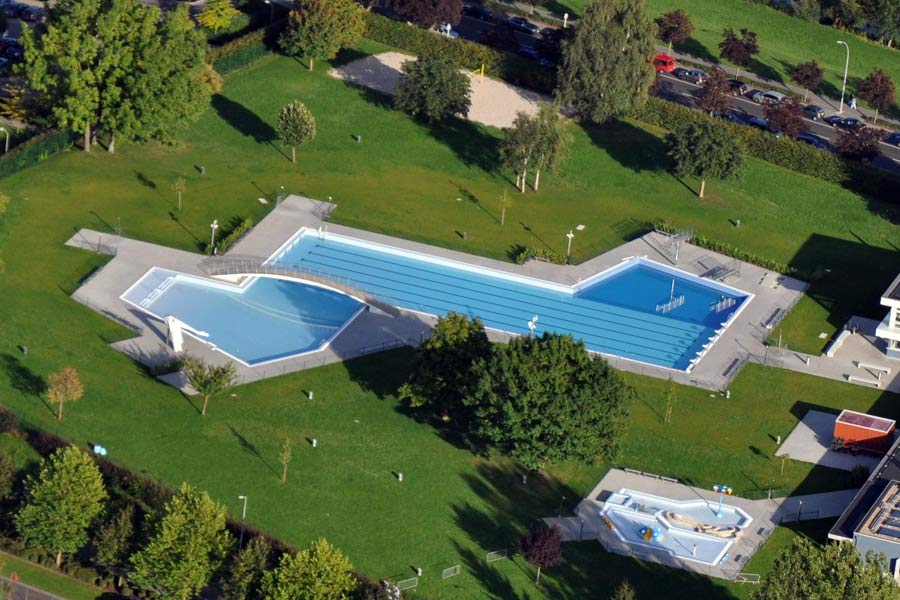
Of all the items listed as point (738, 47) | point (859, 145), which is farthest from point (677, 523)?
point (738, 47)

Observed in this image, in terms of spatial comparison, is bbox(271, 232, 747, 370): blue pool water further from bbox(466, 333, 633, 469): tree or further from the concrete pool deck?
bbox(466, 333, 633, 469): tree

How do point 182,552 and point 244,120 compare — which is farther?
point 244,120

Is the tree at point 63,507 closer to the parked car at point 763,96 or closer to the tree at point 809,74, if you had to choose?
the parked car at point 763,96

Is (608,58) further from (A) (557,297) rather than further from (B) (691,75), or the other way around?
(A) (557,297)

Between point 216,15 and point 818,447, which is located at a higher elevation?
point 216,15

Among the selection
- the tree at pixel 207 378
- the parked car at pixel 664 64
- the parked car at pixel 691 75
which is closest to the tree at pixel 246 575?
the tree at pixel 207 378

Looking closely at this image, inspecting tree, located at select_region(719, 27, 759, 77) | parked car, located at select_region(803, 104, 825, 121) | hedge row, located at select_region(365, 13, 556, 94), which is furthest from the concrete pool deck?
tree, located at select_region(719, 27, 759, 77)

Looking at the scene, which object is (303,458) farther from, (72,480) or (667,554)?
(667,554)

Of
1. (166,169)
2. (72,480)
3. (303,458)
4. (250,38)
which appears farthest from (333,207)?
(72,480)

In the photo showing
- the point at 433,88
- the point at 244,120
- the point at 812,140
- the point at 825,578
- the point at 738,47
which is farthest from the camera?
the point at 738,47
